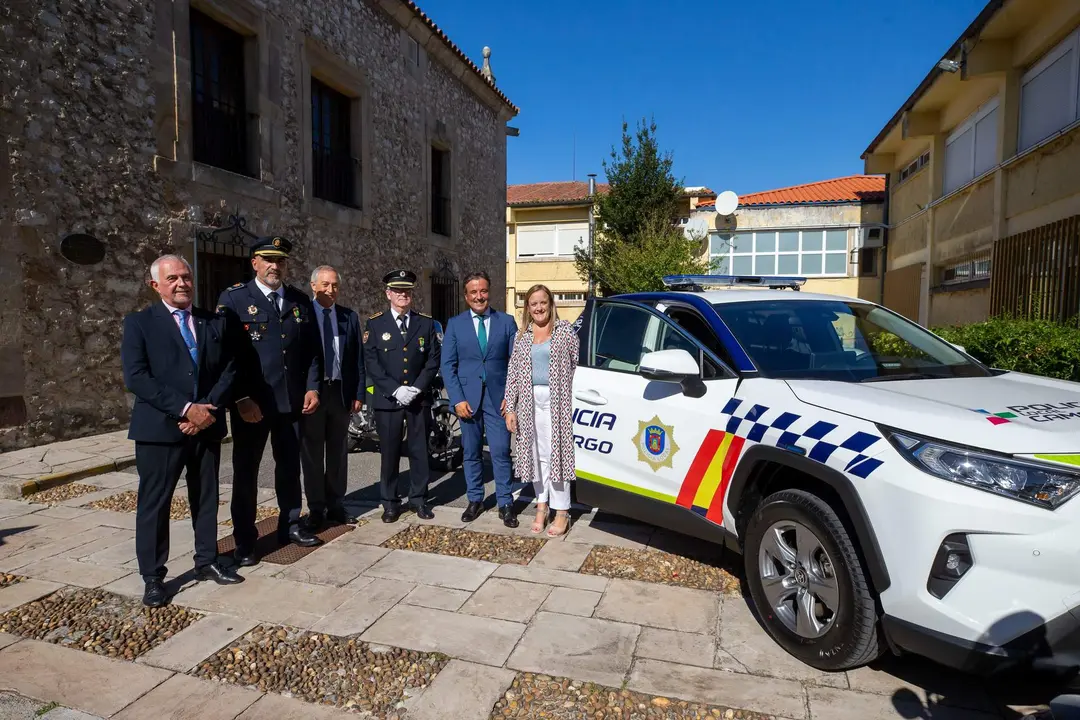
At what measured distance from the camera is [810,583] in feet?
9.60

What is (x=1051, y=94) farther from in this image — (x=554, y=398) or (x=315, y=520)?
(x=315, y=520)

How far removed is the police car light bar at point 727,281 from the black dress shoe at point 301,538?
3.13 metres

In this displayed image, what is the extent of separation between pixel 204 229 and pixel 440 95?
8684 mm

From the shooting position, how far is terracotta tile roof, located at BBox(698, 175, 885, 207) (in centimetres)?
2510

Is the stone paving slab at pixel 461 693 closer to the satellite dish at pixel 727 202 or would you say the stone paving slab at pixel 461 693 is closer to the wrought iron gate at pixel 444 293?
the wrought iron gate at pixel 444 293

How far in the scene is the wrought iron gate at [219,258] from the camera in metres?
8.93

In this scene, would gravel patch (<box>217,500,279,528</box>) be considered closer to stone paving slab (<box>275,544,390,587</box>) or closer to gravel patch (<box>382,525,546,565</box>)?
stone paving slab (<box>275,544,390,587</box>)

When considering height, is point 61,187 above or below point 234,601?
above

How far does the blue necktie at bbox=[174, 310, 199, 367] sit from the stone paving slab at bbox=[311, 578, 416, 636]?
157 centimetres

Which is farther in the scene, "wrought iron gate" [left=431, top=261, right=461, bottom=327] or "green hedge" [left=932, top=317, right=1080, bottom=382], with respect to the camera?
"wrought iron gate" [left=431, top=261, right=461, bottom=327]

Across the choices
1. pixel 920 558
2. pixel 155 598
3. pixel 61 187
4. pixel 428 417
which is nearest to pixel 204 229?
pixel 61 187

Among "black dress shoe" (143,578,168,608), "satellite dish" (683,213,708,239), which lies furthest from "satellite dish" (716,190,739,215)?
"black dress shoe" (143,578,168,608)

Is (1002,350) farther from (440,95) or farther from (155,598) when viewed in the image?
(440,95)

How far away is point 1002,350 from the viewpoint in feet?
22.4
